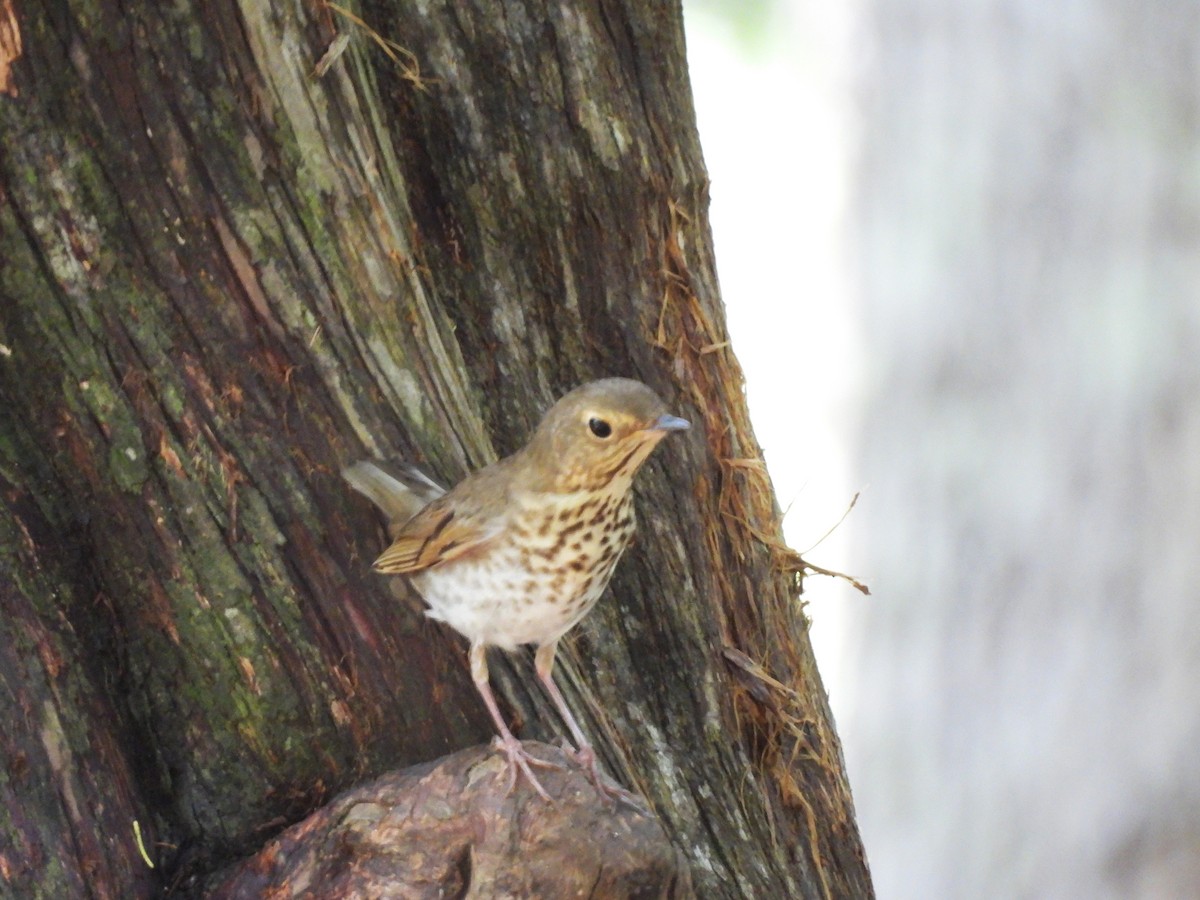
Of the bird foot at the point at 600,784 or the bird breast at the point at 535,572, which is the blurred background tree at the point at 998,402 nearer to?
the bird breast at the point at 535,572

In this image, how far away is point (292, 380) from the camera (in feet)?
8.82

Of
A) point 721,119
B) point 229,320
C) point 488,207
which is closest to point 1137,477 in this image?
point 721,119

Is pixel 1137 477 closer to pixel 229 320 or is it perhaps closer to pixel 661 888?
pixel 661 888

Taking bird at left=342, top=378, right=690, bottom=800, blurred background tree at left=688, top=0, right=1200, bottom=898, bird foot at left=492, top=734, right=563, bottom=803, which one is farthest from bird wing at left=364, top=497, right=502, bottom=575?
blurred background tree at left=688, top=0, right=1200, bottom=898

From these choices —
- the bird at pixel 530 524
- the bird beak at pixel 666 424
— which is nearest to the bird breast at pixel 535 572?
the bird at pixel 530 524

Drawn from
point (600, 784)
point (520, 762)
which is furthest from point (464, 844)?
point (600, 784)

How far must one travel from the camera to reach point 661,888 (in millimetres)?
2600

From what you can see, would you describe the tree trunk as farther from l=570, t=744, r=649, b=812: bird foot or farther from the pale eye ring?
the pale eye ring

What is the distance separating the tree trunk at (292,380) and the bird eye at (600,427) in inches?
14.1

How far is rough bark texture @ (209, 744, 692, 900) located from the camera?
8.20ft

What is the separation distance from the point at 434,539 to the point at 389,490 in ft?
0.46

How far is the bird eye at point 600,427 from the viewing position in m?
2.74

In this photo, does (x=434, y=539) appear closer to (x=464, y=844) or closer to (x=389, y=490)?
(x=389, y=490)

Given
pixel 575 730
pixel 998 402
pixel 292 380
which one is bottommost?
pixel 998 402
